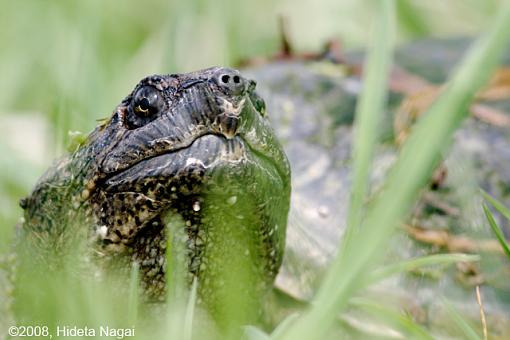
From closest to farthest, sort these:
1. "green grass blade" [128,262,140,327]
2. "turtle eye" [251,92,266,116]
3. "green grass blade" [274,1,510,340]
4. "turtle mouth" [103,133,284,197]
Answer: "green grass blade" [274,1,510,340], "green grass blade" [128,262,140,327], "turtle mouth" [103,133,284,197], "turtle eye" [251,92,266,116]

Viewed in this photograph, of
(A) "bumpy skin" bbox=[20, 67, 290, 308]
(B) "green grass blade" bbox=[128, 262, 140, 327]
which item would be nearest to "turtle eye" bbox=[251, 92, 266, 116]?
(A) "bumpy skin" bbox=[20, 67, 290, 308]

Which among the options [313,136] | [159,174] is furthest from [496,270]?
[159,174]

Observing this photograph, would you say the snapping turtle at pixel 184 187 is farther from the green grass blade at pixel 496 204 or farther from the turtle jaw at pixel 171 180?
the green grass blade at pixel 496 204

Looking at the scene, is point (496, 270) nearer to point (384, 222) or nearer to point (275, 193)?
point (275, 193)

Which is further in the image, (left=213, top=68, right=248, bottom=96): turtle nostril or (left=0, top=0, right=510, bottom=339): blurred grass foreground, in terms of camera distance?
(left=213, top=68, right=248, bottom=96): turtle nostril

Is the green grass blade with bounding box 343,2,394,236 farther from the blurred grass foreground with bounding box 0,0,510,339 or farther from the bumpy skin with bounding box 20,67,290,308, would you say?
the bumpy skin with bounding box 20,67,290,308
